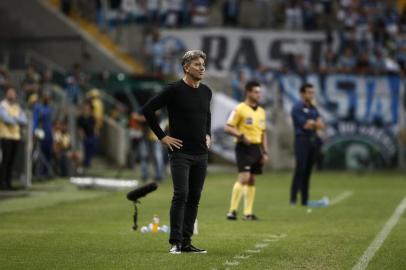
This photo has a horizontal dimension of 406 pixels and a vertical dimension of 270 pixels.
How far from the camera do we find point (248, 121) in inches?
736

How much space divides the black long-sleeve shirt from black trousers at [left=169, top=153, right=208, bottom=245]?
0.11 meters

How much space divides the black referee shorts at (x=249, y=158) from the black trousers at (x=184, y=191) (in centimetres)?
560

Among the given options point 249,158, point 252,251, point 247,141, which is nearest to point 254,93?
point 247,141

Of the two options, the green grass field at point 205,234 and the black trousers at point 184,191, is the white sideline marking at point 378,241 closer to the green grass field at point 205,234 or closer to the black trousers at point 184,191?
the green grass field at point 205,234

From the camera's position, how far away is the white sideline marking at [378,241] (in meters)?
12.2

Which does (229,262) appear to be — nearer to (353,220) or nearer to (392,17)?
(353,220)

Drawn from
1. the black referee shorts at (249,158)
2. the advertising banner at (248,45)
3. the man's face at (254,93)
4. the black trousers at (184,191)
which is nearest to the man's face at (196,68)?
the black trousers at (184,191)

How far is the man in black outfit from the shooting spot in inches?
506

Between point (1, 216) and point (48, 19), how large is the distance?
24551 millimetres

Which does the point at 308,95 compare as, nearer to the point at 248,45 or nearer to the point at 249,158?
the point at 249,158

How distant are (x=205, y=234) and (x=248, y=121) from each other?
3.55 metres

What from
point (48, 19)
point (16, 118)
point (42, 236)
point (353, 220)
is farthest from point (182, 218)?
point (48, 19)

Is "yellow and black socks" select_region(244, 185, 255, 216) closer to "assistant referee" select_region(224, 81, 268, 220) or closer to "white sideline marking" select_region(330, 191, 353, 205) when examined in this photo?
"assistant referee" select_region(224, 81, 268, 220)

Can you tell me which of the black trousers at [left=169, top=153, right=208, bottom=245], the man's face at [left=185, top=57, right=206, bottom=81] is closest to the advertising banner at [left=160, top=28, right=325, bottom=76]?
the black trousers at [left=169, top=153, right=208, bottom=245]
